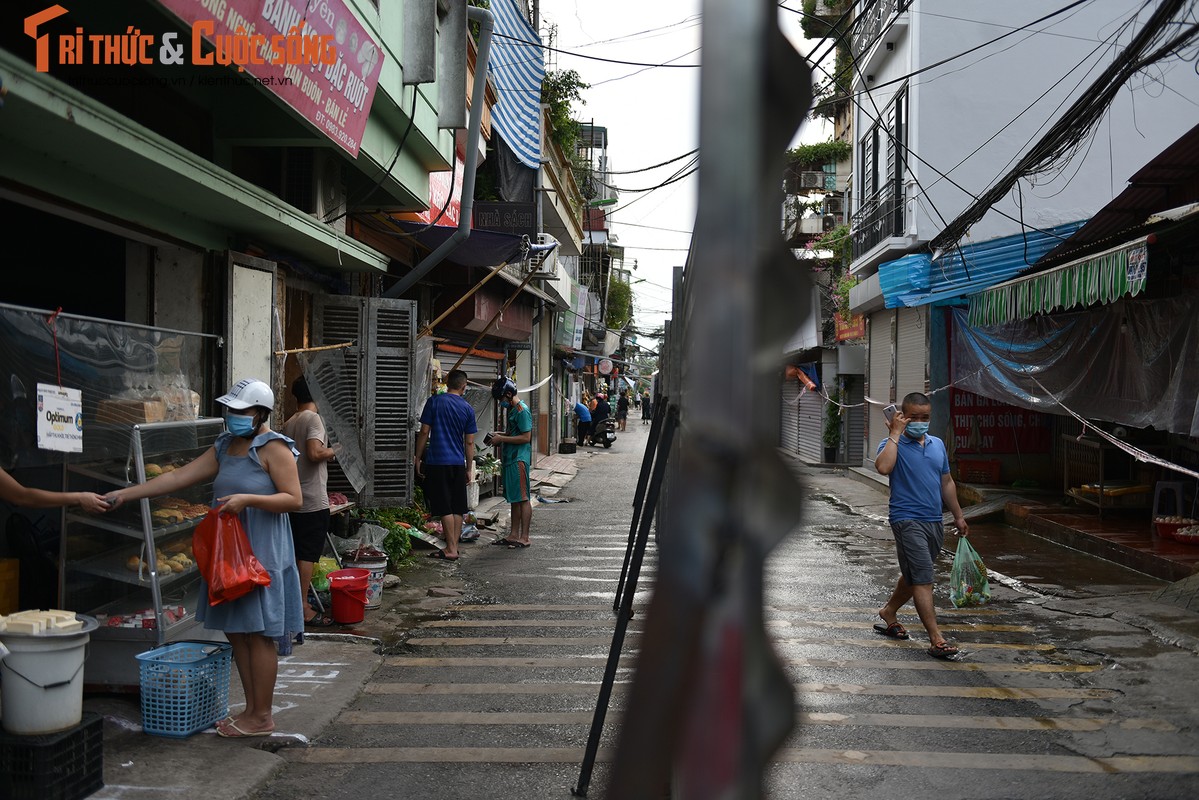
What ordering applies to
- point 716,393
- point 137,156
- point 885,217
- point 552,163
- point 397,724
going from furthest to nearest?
point 552,163 → point 885,217 → point 397,724 → point 137,156 → point 716,393

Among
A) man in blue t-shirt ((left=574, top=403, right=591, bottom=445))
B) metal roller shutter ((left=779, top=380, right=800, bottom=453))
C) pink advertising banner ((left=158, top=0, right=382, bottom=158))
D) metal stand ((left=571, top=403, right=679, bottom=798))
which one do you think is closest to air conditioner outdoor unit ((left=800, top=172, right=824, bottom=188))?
metal roller shutter ((left=779, top=380, right=800, bottom=453))

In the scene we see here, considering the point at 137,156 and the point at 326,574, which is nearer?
the point at 137,156

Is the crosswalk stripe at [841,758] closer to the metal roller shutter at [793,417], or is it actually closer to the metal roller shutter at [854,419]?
the metal roller shutter at [854,419]

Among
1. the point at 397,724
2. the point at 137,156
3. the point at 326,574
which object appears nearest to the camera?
the point at 137,156

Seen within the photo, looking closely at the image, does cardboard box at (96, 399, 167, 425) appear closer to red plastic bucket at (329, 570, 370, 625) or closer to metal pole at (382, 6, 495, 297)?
red plastic bucket at (329, 570, 370, 625)

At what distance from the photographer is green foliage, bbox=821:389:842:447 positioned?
83.9 ft

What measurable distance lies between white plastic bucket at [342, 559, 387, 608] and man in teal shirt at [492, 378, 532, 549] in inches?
120

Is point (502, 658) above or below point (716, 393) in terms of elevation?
below

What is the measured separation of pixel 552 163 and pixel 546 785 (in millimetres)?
18314

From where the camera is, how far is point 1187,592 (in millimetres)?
7902

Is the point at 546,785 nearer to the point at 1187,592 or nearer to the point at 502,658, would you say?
the point at 502,658

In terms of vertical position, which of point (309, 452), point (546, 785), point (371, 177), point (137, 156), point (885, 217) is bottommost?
point (546, 785)

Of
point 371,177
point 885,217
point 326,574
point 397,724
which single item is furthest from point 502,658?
point 885,217

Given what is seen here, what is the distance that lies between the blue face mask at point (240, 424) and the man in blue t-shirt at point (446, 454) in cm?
539
